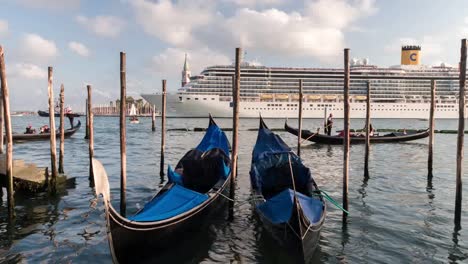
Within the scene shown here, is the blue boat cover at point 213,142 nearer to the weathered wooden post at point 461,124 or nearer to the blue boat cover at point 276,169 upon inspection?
the blue boat cover at point 276,169

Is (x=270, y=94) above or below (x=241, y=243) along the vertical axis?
above

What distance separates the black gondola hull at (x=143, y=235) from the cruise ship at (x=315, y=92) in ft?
153

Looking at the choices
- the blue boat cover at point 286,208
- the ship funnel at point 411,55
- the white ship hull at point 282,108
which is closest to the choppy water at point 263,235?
the blue boat cover at point 286,208

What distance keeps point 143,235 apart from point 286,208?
6.77 ft

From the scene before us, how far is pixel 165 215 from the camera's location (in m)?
5.40

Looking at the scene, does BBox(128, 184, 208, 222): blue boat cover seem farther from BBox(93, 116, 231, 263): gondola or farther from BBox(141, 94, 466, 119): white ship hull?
BBox(141, 94, 466, 119): white ship hull

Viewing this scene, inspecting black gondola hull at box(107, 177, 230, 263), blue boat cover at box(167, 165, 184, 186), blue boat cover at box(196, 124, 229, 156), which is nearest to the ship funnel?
blue boat cover at box(196, 124, 229, 156)

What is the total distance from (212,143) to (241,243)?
4.20 metres

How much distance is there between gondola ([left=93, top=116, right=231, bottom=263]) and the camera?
4469mm

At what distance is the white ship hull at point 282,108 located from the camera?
172 ft

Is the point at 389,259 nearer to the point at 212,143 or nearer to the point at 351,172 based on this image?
the point at 212,143

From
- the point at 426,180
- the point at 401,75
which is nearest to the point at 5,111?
the point at 426,180

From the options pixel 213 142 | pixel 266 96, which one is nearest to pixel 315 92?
pixel 266 96

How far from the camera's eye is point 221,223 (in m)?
7.04
